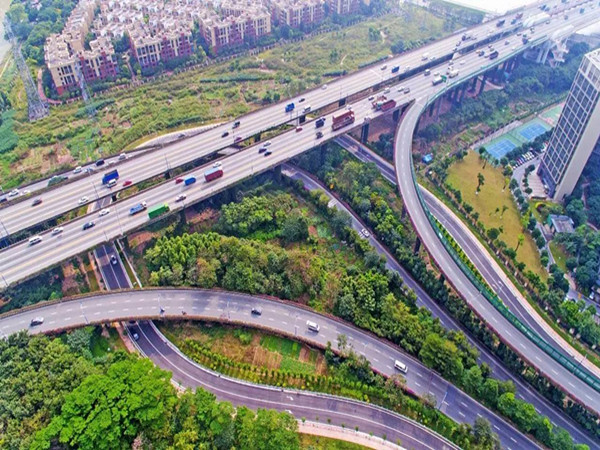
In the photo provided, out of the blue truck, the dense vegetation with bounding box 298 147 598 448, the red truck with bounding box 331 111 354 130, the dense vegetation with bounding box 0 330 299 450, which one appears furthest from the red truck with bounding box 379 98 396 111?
the dense vegetation with bounding box 0 330 299 450

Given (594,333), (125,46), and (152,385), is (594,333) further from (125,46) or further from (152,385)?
(125,46)

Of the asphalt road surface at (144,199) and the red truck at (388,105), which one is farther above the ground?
the red truck at (388,105)

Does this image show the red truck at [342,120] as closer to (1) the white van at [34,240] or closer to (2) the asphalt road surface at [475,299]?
(2) the asphalt road surface at [475,299]

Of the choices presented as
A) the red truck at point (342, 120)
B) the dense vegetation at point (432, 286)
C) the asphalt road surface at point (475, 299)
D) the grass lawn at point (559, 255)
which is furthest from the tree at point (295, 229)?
the grass lawn at point (559, 255)

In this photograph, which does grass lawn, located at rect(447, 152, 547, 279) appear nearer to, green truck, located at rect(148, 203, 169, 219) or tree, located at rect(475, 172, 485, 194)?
tree, located at rect(475, 172, 485, 194)

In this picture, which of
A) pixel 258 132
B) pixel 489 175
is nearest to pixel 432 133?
pixel 489 175
